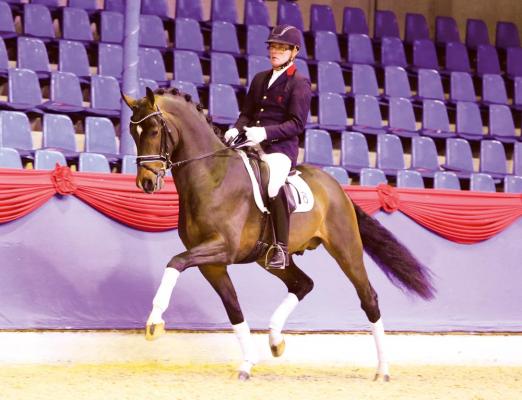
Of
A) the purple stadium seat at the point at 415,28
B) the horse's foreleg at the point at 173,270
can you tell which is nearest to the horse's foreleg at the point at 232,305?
the horse's foreleg at the point at 173,270

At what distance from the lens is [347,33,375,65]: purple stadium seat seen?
36.9 feet

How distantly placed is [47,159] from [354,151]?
339cm

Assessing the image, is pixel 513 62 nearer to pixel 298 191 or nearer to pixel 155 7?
pixel 155 7

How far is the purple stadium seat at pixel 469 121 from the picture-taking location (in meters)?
10.8

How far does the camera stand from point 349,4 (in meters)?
12.9

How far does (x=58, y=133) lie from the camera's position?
8.34 m

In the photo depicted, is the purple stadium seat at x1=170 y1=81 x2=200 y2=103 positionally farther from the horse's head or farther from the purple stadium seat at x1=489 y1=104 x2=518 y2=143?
the horse's head

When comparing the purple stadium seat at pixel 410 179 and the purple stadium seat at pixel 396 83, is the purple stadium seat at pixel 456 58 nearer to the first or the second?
the purple stadium seat at pixel 396 83

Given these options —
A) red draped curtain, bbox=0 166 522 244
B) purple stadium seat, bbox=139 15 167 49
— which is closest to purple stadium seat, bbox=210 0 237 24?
purple stadium seat, bbox=139 15 167 49

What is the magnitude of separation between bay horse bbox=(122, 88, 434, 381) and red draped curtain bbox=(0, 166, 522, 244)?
100 cm

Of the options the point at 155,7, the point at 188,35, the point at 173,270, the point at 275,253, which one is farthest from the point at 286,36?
the point at 155,7

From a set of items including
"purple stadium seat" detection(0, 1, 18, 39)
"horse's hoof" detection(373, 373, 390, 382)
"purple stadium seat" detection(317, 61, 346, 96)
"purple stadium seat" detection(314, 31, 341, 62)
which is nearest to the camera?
"horse's hoof" detection(373, 373, 390, 382)

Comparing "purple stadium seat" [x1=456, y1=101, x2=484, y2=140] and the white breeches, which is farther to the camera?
"purple stadium seat" [x1=456, y1=101, x2=484, y2=140]

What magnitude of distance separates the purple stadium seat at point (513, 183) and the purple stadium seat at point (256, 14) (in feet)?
11.4
